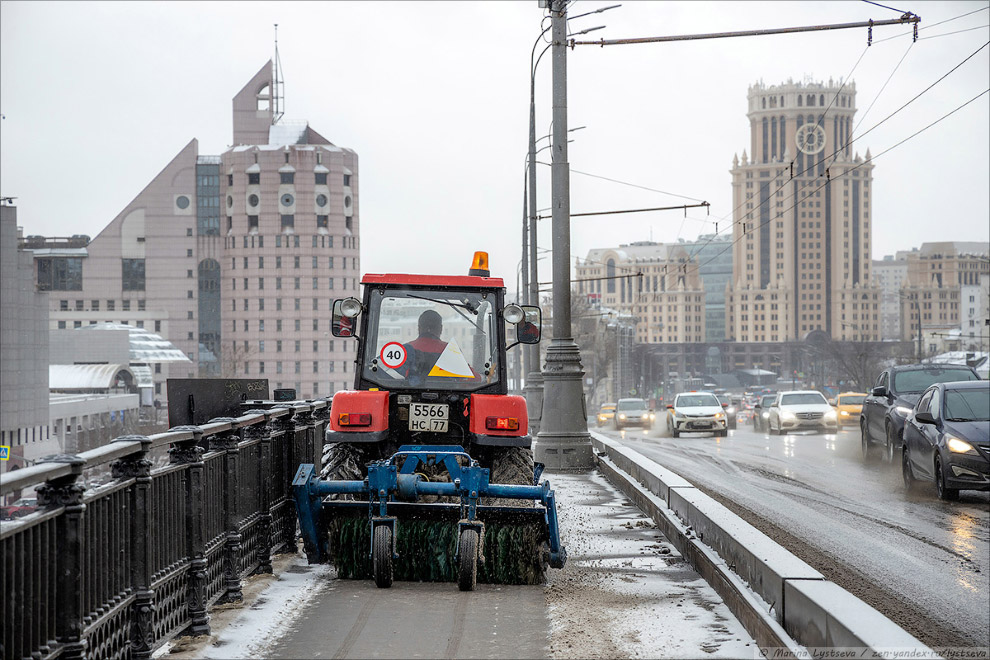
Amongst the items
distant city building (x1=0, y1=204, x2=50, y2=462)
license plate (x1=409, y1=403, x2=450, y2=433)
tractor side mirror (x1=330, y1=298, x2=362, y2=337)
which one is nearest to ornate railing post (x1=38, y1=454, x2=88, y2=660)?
tractor side mirror (x1=330, y1=298, x2=362, y2=337)

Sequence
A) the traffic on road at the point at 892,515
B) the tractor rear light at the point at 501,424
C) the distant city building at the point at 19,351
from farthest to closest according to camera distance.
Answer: the distant city building at the point at 19,351 < the tractor rear light at the point at 501,424 < the traffic on road at the point at 892,515

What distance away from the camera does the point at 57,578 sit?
4727 millimetres

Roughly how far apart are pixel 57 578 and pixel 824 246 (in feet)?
642

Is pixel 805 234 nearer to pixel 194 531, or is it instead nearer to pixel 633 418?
pixel 633 418

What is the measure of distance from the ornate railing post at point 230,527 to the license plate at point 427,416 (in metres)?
2.15

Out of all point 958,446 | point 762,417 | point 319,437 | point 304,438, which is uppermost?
Answer: point 304,438

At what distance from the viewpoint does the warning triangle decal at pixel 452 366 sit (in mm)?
9727

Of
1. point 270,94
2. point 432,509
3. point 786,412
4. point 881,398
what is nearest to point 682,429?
point 786,412

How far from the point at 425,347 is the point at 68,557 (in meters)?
5.31

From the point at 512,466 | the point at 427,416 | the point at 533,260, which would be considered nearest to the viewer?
the point at 512,466

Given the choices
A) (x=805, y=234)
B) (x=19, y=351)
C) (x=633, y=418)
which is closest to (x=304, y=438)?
(x=633, y=418)

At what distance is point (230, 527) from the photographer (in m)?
7.70

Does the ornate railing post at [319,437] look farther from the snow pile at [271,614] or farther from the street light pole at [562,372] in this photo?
the street light pole at [562,372]

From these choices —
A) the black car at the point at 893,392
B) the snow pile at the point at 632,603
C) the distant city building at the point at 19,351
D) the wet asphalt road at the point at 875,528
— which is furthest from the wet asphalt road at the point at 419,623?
the distant city building at the point at 19,351
